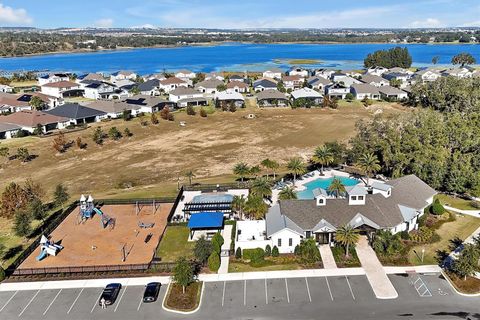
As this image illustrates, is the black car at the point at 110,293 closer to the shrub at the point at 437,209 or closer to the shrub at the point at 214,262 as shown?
the shrub at the point at 214,262

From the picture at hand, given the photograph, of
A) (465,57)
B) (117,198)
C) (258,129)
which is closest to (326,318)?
(117,198)

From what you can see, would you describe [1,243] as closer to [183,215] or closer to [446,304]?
[183,215]

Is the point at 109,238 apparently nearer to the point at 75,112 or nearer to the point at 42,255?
the point at 42,255

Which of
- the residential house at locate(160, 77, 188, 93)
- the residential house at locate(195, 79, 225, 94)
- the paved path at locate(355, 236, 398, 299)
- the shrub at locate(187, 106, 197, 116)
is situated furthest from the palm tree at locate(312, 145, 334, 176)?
the residential house at locate(160, 77, 188, 93)

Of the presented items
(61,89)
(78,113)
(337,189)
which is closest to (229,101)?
(78,113)

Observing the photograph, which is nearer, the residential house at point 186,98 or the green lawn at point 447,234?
the green lawn at point 447,234

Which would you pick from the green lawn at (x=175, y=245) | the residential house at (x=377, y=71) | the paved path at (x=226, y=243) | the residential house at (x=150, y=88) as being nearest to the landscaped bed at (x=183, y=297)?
the paved path at (x=226, y=243)
